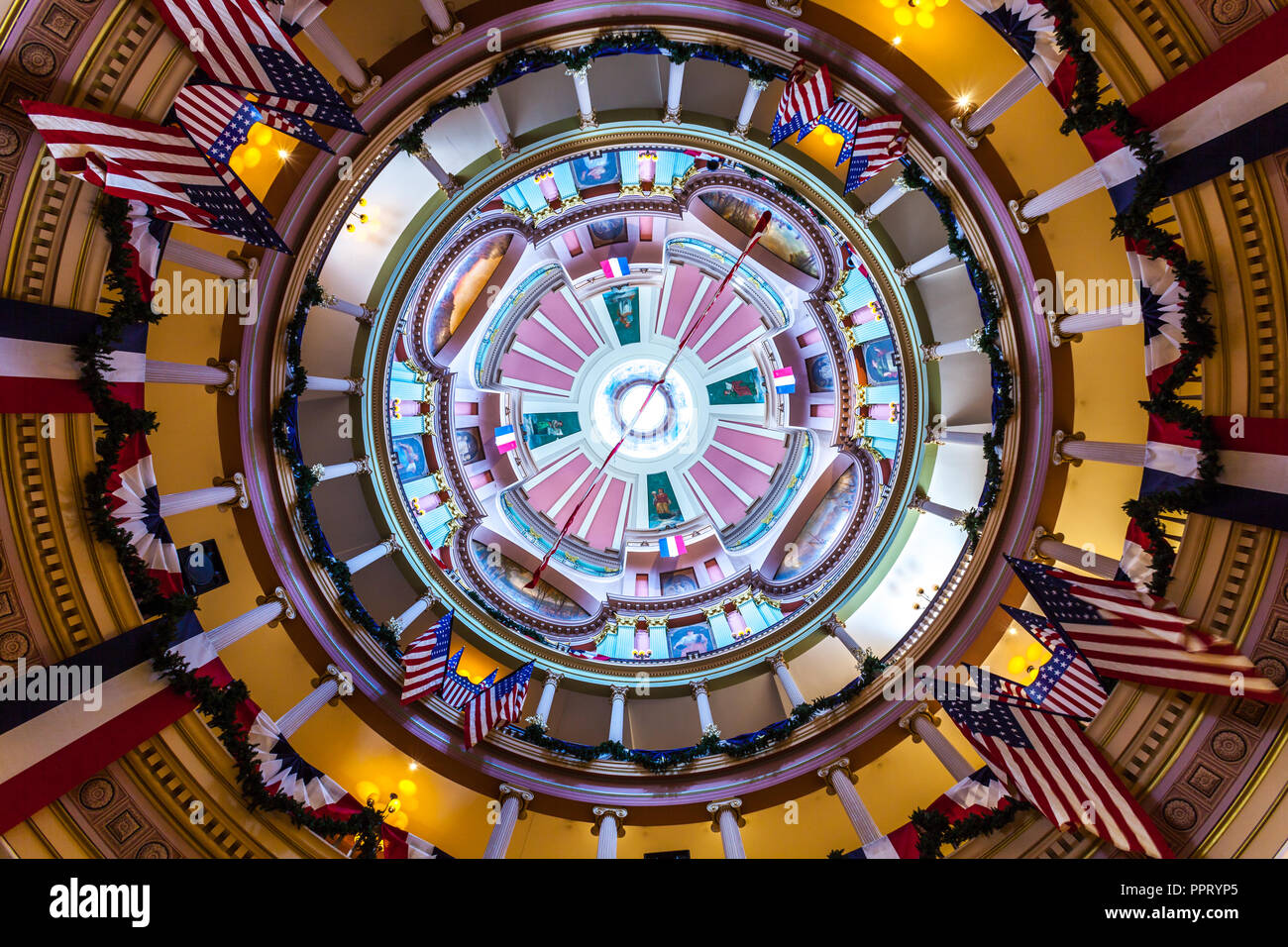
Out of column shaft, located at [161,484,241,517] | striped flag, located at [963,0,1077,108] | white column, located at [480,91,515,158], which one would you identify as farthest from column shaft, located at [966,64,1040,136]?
column shaft, located at [161,484,241,517]

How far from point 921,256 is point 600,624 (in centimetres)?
1653

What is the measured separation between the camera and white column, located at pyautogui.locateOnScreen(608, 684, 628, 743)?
2012 centimetres

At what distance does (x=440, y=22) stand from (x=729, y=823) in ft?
67.8

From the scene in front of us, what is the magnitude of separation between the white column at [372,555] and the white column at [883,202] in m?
17.1

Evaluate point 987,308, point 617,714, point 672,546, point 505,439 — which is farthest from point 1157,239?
point 505,439

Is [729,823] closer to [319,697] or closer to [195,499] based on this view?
[319,697]

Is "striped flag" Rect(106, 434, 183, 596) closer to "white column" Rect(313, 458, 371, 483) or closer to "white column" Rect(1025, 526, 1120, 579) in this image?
"white column" Rect(313, 458, 371, 483)

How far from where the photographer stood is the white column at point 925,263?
16.1 meters

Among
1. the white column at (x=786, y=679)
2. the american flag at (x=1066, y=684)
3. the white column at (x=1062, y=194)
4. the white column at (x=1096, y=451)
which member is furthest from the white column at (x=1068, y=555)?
the white column at (x=786, y=679)

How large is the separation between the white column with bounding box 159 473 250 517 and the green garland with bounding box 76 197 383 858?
1.21m

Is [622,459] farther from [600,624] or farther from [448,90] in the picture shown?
[448,90]

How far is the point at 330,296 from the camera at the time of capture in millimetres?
15773

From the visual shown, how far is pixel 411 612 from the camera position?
1970cm
